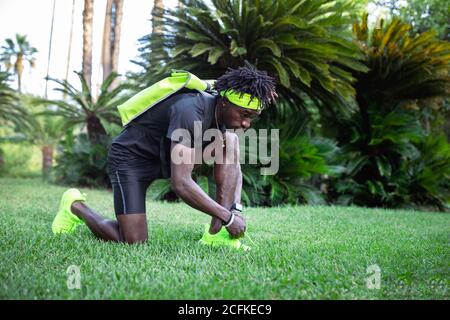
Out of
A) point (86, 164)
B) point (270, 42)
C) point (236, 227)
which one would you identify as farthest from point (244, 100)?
point (86, 164)

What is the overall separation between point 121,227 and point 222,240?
0.81 meters

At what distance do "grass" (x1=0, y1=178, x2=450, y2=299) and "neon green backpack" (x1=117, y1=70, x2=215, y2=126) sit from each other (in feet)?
3.38

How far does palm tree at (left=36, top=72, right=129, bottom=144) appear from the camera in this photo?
9078mm

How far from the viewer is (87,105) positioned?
924 cm

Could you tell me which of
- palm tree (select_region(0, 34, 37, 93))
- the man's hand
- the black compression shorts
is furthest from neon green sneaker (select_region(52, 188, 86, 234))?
palm tree (select_region(0, 34, 37, 93))

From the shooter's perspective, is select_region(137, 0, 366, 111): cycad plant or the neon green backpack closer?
the neon green backpack

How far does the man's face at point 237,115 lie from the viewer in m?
3.40

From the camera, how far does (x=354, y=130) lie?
816cm

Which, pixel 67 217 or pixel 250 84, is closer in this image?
pixel 250 84

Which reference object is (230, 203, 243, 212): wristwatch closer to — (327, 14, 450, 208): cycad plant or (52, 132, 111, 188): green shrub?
(327, 14, 450, 208): cycad plant

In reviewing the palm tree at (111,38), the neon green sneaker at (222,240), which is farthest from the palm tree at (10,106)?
the neon green sneaker at (222,240)

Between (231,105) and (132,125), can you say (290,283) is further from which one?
(132,125)

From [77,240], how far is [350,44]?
5.16 m

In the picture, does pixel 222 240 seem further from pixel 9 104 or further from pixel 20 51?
pixel 20 51
